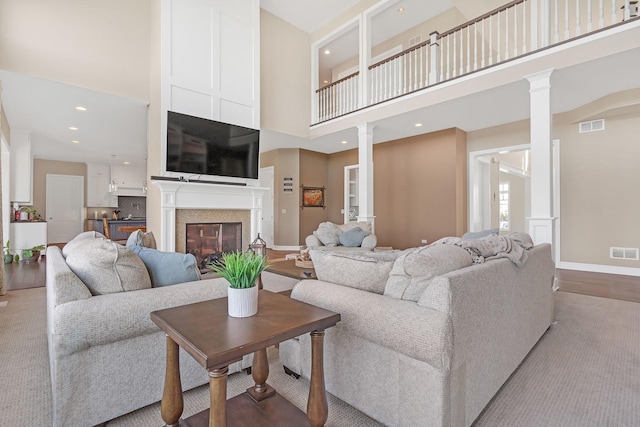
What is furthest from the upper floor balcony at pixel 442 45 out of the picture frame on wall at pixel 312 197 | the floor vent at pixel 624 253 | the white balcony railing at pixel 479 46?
the floor vent at pixel 624 253

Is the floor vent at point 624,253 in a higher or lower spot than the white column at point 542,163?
lower

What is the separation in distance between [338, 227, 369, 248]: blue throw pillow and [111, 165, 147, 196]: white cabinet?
319 inches

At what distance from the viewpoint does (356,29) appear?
22.0ft

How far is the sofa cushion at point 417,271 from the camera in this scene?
1401 millimetres

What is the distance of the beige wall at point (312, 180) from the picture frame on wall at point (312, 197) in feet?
0.27

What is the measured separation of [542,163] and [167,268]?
4.30 m

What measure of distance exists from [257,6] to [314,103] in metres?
2.06

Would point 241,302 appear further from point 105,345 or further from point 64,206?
point 64,206

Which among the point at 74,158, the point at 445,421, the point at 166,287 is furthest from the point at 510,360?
the point at 74,158

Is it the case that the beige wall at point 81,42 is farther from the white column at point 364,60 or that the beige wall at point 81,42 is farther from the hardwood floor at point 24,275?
the white column at point 364,60

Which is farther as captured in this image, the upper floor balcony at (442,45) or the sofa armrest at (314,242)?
the sofa armrest at (314,242)

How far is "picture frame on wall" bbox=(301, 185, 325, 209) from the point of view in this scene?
8.02m

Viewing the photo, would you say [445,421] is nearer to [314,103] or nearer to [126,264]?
[126,264]

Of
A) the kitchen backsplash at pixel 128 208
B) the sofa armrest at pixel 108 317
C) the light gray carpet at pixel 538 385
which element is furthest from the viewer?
the kitchen backsplash at pixel 128 208
